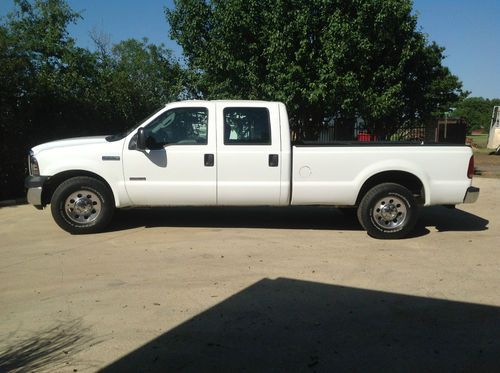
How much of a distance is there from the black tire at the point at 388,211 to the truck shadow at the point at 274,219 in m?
0.55

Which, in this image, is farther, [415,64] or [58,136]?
[415,64]

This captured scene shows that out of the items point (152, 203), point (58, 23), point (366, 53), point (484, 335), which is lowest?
point (484, 335)

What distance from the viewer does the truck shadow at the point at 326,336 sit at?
322 centimetres

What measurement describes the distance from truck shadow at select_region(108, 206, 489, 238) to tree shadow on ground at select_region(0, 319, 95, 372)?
352 centimetres

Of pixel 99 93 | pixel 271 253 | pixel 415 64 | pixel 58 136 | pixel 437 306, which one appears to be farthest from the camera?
pixel 415 64

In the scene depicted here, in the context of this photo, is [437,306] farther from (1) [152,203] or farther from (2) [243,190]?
(1) [152,203]

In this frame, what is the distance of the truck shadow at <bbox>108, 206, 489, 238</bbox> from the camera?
7.50 meters

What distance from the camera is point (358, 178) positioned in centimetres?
662

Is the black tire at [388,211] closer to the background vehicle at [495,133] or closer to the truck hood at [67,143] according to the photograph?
the truck hood at [67,143]

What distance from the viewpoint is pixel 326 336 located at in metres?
3.65

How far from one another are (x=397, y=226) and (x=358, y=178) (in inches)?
35.4

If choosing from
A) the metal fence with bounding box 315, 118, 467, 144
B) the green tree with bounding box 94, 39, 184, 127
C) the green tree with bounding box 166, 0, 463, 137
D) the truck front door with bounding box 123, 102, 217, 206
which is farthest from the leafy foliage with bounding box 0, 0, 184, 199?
the metal fence with bounding box 315, 118, 467, 144

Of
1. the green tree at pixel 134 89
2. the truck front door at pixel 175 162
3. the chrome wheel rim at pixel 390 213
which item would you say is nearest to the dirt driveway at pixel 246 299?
the chrome wheel rim at pixel 390 213

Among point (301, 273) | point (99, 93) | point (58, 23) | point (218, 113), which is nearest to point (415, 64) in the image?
point (99, 93)
